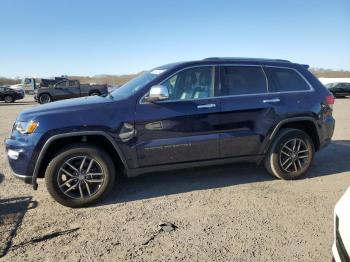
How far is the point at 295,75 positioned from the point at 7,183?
491 cm

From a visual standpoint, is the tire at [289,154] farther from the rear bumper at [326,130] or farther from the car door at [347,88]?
the car door at [347,88]

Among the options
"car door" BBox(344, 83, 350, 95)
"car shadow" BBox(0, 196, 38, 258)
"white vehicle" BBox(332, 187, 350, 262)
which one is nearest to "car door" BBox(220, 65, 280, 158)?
"white vehicle" BBox(332, 187, 350, 262)

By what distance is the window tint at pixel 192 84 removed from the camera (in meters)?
4.80

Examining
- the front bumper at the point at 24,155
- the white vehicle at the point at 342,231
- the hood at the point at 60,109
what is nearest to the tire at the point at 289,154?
the hood at the point at 60,109

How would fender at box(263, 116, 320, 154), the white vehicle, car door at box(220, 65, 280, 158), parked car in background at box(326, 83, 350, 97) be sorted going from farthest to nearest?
parked car in background at box(326, 83, 350, 97) → fender at box(263, 116, 320, 154) → car door at box(220, 65, 280, 158) → the white vehicle

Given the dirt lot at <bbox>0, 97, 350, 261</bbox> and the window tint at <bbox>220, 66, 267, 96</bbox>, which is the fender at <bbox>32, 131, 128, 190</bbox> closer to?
the dirt lot at <bbox>0, 97, 350, 261</bbox>

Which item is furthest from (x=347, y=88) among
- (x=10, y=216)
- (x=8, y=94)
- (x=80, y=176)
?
(x=10, y=216)

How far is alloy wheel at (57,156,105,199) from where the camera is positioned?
440cm

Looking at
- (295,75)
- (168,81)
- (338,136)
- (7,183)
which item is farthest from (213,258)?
(338,136)

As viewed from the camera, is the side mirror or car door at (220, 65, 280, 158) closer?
the side mirror

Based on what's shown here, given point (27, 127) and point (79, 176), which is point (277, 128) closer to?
point (79, 176)

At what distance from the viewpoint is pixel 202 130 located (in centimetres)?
477

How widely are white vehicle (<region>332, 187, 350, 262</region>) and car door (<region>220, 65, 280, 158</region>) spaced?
2.49 meters

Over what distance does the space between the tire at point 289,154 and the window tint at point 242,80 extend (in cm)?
81
